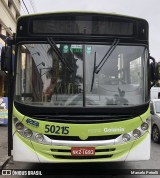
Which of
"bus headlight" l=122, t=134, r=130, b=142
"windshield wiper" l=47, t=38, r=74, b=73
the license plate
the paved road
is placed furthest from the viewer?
the paved road

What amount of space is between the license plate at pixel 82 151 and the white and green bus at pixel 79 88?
0.7 inches

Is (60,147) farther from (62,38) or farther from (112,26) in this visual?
(112,26)

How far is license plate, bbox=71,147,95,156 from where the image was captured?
20.2ft

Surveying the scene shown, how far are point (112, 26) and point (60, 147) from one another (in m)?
2.48

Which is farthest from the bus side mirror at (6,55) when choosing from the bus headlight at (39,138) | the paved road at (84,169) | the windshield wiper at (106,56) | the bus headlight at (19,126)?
the paved road at (84,169)

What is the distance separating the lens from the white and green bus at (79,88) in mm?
6199

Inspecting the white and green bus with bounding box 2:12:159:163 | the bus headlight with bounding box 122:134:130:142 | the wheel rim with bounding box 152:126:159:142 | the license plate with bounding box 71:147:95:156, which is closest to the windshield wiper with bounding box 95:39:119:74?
the white and green bus with bounding box 2:12:159:163

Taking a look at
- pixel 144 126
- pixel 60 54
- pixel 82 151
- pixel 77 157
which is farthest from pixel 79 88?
pixel 144 126

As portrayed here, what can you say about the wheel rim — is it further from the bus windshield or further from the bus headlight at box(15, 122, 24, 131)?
the bus headlight at box(15, 122, 24, 131)

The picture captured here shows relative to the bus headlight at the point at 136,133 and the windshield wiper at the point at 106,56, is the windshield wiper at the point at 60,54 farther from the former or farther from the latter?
the bus headlight at the point at 136,133

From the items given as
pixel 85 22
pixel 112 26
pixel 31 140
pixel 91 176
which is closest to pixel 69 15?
pixel 85 22

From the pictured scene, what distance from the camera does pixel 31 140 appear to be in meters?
6.29

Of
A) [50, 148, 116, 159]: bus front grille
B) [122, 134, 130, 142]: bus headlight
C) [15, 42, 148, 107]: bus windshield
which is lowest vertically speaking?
[50, 148, 116, 159]: bus front grille

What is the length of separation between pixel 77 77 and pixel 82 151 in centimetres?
134
